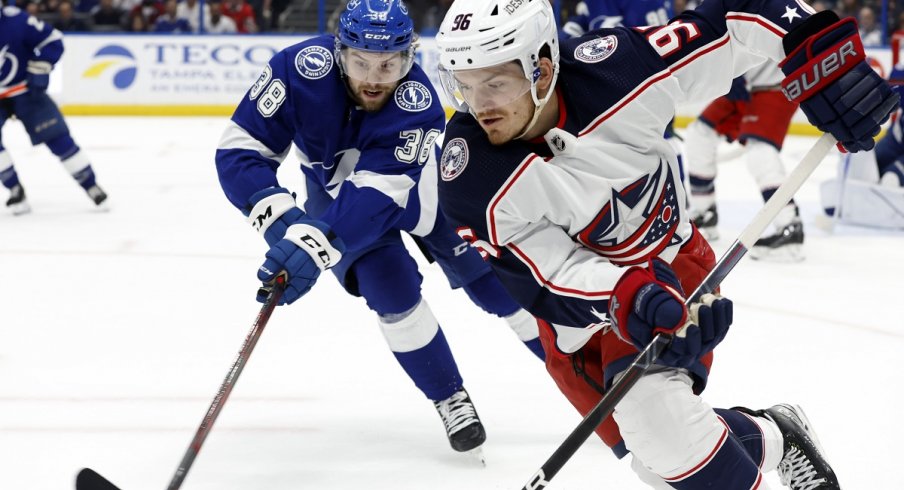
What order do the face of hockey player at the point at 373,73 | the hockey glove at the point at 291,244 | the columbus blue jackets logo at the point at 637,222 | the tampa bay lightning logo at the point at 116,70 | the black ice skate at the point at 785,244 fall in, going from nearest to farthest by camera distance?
the columbus blue jackets logo at the point at 637,222 < the hockey glove at the point at 291,244 < the face of hockey player at the point at 373,73 < the black ice skate at the point at 785,244 < the tampa bay lightning logo at the point at 116,70

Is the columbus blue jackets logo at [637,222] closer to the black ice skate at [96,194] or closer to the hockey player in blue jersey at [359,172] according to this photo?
the hockey player in blue jersey at [359,172]

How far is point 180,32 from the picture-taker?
8.88 m

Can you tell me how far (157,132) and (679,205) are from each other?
6788 millimetres

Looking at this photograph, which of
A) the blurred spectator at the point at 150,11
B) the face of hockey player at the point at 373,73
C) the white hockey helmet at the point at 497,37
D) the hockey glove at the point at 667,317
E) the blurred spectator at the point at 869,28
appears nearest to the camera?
the hockey glove at the point at 667,317

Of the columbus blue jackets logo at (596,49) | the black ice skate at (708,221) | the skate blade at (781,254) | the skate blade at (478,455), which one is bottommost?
the black ice skate at (708,221)

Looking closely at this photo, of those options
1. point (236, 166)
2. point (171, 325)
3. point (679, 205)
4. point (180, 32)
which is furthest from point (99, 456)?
point (180, 32)

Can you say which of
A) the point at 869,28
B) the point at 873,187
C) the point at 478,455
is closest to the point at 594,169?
the point at 478,455

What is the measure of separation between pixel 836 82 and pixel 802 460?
745 mm

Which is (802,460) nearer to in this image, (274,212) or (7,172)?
(274,212)

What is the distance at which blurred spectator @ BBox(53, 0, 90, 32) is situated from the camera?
29.2 ft

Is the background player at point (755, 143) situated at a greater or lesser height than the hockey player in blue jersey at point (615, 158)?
lesser

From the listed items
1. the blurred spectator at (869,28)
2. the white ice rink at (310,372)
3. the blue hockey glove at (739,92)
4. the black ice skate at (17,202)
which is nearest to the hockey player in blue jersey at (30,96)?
the black ice skate at (17,202)

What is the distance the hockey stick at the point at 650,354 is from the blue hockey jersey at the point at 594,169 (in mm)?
113

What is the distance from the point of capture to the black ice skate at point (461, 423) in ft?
8.55
